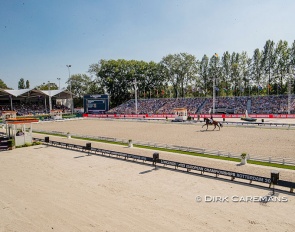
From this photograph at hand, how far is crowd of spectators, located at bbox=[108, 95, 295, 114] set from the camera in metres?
52.0

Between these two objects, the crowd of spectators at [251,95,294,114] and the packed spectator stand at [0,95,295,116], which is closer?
the crowd of spectators at [251,95,294,114]

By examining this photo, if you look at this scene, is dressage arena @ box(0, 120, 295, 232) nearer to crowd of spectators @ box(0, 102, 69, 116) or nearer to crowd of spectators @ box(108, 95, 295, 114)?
crowd of spectators @ box(108, 95, 295, 114)

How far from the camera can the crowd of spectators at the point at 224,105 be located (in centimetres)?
5197

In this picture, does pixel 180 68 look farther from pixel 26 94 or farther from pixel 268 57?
pixel 26 94

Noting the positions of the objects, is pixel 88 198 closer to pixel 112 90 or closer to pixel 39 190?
pixel 39 190

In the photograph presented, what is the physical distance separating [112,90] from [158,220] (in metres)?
82.2

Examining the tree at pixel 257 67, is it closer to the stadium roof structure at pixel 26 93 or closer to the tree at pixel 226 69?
the tree at pixel 226 69

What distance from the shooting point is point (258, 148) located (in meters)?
18.9

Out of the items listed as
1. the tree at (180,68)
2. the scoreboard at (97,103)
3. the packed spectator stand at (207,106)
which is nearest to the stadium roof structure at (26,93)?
the packed spectator stand at (207,106)

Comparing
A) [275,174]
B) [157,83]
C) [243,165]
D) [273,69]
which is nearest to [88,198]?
[275,174]

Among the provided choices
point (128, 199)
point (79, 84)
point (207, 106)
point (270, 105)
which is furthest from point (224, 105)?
point (79, 84)

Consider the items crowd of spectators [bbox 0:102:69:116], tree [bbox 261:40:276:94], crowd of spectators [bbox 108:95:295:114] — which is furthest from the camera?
crowd of spectators [bbox 0:102:69:116]

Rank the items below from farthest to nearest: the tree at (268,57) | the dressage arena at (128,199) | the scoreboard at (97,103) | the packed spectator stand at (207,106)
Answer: the scoreboard at (97,103)
the tree at (268,57)
the packed spectator stand at (207,106)
the dressage arena at (128,199)

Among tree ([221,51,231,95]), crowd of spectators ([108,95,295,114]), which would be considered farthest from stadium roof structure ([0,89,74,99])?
tree ([221,51,231,95])
